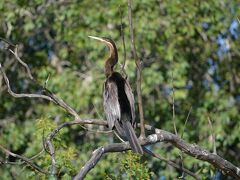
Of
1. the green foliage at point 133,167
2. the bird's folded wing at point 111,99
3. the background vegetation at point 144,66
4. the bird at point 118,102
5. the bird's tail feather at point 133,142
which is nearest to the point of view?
the bird's tail feather at point 133,142

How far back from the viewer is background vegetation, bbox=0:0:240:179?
8.14 metres

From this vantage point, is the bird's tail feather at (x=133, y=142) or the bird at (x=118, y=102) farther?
the bird at (x=118, y=102)

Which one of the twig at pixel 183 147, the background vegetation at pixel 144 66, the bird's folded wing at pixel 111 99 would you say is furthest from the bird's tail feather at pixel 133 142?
the background vegetation at pixel 144 66

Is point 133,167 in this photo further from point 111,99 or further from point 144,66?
point 144,66

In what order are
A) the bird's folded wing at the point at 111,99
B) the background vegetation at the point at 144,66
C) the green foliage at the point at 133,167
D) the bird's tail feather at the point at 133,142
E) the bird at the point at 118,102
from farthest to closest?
the background vegetation at the point at 144,66 → the bird's folded wing at the point at 111,99 → the bird at the point at 118,102 → the green foliage at the point at 133,167 → the bird's tail feather at the point at 133,142

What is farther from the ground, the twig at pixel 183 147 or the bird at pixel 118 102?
the bird at pixel 118 102

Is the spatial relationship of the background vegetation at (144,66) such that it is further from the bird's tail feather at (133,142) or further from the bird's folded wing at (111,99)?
the bird's tail feather at (133,142)

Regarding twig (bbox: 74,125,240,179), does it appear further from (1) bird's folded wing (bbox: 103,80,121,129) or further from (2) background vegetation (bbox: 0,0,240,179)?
(2) background vegetation (bbox: 0,0,240,179)

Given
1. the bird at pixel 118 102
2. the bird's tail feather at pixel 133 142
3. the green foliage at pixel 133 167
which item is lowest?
the green foliage at pixel 133 167

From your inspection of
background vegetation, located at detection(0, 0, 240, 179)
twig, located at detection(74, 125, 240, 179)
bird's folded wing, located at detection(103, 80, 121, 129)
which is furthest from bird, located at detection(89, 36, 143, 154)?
background vegetation, located at detection(0, 0, 240, 179)

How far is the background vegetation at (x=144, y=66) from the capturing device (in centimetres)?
814

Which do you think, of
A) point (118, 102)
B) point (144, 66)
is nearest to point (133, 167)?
point (118, 102)

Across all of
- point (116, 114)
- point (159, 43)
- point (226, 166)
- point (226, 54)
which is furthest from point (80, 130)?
point (226, 166)

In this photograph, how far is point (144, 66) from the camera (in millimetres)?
8336
